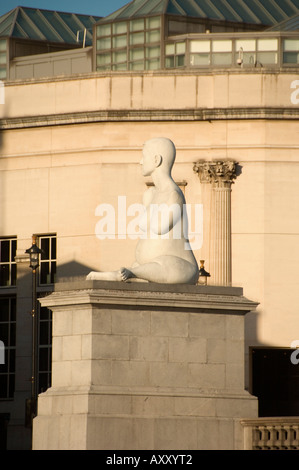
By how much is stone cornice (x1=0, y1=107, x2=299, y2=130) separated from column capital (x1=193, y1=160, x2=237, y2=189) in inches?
67.8

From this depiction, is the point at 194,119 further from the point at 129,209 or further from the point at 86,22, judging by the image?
the point at 86,22

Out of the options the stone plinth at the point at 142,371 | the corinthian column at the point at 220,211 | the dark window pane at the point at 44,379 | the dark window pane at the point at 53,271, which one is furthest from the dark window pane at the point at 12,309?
the stone plinth at the point at 142,371

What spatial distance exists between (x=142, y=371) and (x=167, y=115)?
3007cm

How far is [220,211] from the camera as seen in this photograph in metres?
66.6

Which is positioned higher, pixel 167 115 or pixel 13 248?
pixel 167 115

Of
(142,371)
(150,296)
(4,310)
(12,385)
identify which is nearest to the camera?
(142,371)

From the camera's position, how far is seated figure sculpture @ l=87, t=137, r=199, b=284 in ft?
127

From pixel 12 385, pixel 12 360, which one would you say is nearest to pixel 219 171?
pixel 12 360

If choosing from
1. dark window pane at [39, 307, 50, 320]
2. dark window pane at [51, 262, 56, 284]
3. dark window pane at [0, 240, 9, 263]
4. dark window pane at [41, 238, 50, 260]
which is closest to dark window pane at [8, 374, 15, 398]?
dark window pane at [39, 307, 50, 320]

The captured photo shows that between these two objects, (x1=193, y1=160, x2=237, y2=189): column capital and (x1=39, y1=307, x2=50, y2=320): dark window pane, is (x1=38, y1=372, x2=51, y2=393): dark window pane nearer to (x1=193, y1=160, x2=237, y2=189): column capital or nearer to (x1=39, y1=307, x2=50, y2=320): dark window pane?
(x1=39, y1=307, x2=50, y2=320): dark window pane

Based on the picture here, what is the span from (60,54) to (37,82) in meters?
12.3

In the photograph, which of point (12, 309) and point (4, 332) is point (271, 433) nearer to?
point (4, 332)

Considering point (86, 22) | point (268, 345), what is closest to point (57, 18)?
point (86, 22)

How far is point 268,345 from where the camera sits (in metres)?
65.4
